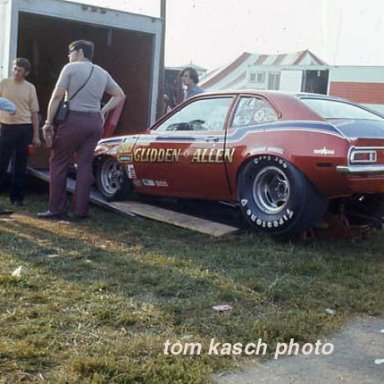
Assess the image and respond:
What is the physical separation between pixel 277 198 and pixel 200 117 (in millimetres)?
1355

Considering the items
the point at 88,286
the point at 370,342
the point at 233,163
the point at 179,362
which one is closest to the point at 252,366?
the point at 179,362

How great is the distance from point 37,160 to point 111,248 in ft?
12.3

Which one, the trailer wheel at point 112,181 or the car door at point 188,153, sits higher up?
the car door at point 188,153

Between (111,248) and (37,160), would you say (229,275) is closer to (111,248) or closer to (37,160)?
(111,248)

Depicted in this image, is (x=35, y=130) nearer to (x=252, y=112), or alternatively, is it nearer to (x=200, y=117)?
(x=200, y=117)

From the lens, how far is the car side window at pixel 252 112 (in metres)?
6.36

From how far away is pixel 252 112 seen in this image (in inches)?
257

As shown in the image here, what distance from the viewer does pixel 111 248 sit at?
19.4 ft

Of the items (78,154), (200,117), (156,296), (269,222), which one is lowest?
(156,296)

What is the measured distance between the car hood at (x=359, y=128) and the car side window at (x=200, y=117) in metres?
1.24

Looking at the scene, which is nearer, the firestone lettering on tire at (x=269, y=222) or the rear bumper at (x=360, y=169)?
the rear bumper at (x=360, y=169)

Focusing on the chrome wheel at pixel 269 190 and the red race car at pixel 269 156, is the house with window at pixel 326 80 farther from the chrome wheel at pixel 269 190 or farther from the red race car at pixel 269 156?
the chrome wheel at pixel 269 190

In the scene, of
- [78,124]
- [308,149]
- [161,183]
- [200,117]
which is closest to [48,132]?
[78,124]

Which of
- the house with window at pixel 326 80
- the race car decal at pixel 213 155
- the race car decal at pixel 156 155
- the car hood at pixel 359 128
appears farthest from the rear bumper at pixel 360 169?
the house with window at pixel 326 80
